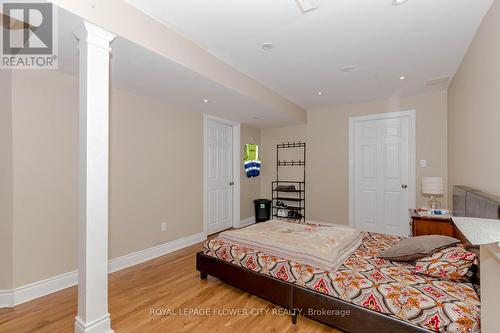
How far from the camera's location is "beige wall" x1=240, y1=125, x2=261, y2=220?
206 inches

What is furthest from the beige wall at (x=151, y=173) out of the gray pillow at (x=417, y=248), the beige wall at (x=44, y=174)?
the gray pillow at (x=417, y=248)

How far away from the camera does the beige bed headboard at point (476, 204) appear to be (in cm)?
164

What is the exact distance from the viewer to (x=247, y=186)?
213 inches

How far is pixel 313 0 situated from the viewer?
1883 millimetres

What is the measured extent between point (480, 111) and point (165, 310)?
10.9 feet

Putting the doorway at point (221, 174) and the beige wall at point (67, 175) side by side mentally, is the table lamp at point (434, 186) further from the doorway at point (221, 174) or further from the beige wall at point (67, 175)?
the beige wall at point (67, 175)

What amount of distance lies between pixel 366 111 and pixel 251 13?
3.29 m

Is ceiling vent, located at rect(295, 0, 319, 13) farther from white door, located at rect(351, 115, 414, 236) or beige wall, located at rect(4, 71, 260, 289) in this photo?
white door, located at rect(351, 115, 414, 236)

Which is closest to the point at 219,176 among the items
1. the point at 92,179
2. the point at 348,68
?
the point at 348,68

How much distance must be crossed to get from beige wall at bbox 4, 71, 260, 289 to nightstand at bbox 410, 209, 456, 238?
10.7 feet

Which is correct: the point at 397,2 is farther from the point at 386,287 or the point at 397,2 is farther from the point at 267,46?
the point at 386,287

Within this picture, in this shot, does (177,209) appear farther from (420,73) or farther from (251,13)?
(420,73)

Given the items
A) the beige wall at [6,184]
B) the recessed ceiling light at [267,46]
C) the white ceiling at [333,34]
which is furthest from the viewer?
the recessed ceiling light at [267,46]

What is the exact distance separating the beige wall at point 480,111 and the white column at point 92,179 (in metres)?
2.90
